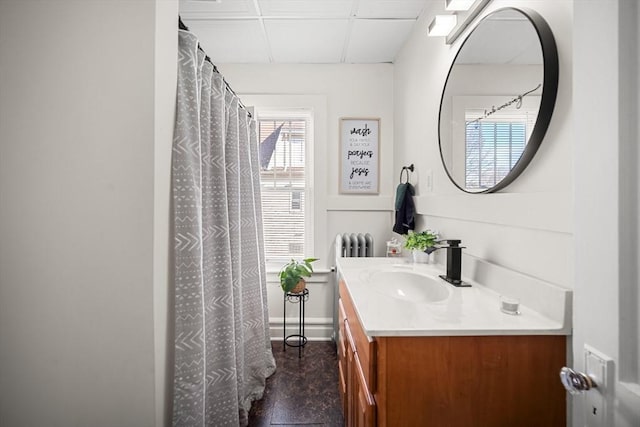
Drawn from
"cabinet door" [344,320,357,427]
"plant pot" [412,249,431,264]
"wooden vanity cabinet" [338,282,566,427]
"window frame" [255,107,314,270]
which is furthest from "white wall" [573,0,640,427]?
"window frame" [255,107,314,270]

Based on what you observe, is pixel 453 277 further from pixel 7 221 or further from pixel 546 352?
pixel 7 221

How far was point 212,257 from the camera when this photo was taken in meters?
1.36

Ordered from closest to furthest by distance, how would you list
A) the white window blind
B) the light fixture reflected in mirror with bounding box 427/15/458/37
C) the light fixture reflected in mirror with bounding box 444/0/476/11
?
1. the white window blind
2. the light fixture reflected in mirror with bounding box 444/0/476/11
3. the light fixture reflected in mirror with bounding box 427/15/458/37

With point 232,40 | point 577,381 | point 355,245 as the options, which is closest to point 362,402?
point 577,381

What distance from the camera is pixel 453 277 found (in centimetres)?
128

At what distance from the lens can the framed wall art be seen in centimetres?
262

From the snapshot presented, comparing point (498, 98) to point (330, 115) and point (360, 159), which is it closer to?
point (360, 159)

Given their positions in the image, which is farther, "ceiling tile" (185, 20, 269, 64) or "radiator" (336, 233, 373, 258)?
"radiator" (336, 233, 373, 258)

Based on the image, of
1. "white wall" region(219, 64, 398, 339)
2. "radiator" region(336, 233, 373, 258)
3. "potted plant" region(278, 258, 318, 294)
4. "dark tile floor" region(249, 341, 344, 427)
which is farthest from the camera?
"white wall" region(219, 64, 398, 339)

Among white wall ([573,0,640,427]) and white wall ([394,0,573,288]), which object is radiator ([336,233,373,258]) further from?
white wall ([573,0,640,427])

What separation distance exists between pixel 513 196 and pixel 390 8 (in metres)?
1.55

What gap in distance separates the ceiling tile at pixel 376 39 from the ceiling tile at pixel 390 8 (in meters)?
0.06

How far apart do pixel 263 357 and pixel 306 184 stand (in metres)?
1.46

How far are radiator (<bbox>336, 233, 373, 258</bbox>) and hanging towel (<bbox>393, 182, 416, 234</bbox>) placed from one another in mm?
442
